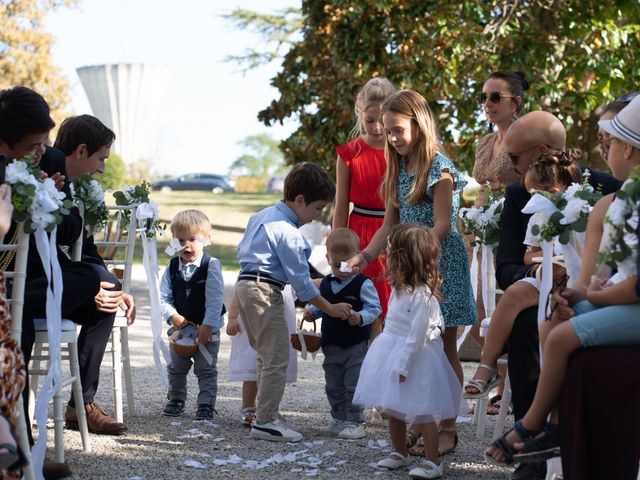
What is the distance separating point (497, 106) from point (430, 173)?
1140mm

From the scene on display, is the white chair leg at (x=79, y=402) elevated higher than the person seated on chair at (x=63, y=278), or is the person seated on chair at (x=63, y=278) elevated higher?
the person seated on chair at (x=63, y=278)

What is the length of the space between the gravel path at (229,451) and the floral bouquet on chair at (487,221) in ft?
3.55

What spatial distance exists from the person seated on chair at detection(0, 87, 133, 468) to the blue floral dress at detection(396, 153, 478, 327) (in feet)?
5.26

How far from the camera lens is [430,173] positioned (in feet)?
16.8

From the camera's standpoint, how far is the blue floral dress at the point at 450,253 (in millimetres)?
5094

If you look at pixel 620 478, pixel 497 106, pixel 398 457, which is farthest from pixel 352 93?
pixel 620 478

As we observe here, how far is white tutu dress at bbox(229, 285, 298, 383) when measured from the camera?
5.82m

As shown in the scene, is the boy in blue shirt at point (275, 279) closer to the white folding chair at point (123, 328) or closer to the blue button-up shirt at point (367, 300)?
the blue button-up shirt at point (367, 300)

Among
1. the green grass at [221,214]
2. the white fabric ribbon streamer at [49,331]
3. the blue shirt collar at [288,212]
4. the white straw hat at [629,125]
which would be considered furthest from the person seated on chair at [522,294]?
the green grass at [221,214]

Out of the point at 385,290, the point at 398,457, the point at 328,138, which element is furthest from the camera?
the point at 328,138

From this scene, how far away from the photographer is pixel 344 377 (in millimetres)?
5551

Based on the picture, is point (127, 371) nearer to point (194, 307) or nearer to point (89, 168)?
point (194, 307)

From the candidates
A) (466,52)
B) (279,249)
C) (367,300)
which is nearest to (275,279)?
(279,249)

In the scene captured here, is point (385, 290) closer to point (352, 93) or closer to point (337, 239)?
point (337, 239)
